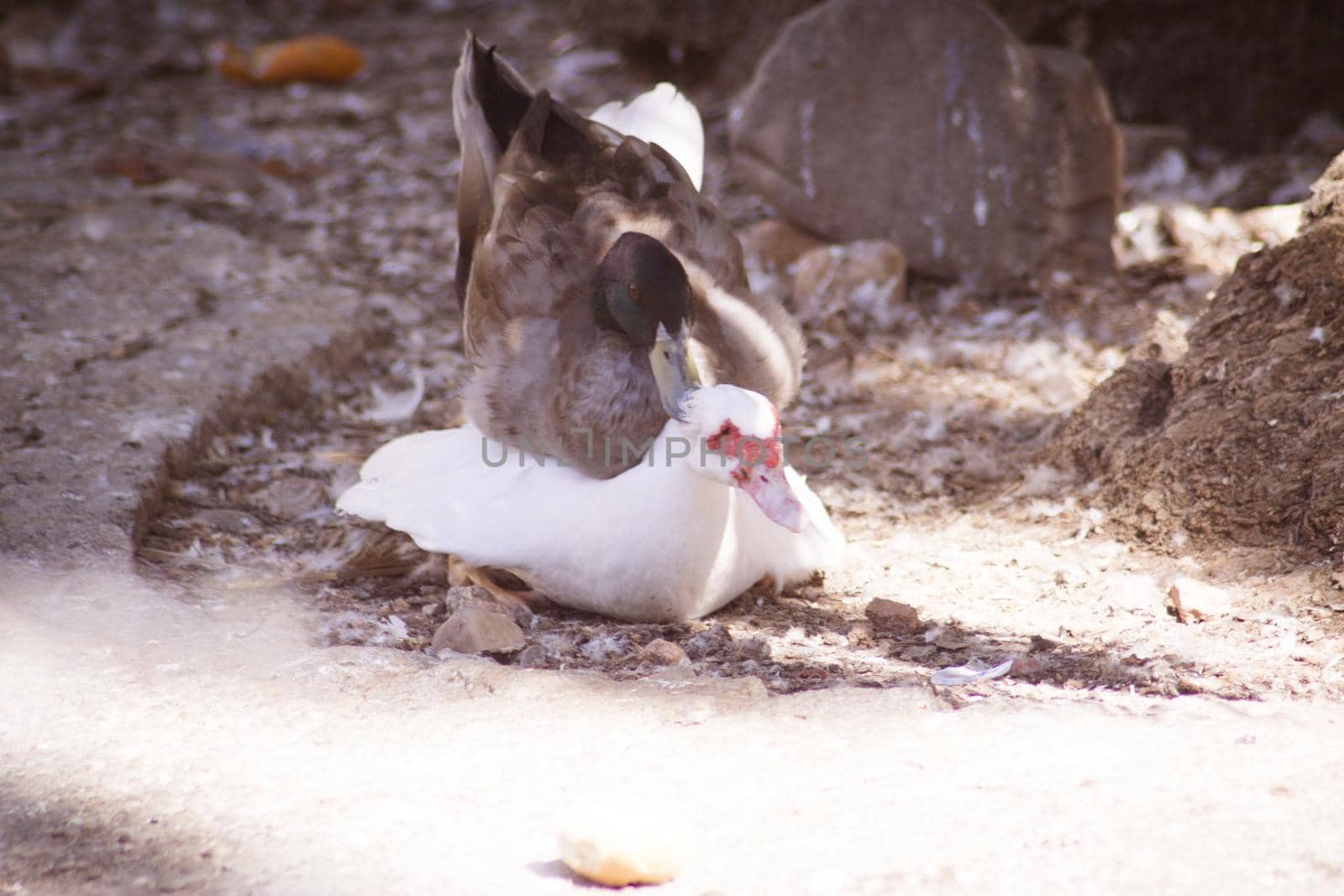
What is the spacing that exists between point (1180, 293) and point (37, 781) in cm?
444

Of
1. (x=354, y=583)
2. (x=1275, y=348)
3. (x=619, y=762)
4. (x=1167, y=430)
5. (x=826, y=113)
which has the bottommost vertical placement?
(x=354, y=583)

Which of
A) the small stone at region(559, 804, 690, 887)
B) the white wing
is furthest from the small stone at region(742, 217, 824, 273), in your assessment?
the small stone at region(559, 804, 690, 887)

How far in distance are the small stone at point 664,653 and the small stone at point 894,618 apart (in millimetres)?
497

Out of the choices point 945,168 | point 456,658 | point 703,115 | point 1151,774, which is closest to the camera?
point 1151,774

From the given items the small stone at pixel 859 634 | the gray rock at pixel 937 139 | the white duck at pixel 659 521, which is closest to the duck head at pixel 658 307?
the white duck at pixel 659 521

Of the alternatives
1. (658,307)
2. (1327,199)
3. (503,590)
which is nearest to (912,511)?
(658,307)

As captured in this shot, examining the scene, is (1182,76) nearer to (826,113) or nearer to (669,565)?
(826,113)

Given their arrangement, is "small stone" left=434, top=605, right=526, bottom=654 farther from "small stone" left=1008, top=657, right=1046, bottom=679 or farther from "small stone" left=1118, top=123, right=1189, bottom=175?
"small stone" left=1118, top=123, right=1189, bottom=175

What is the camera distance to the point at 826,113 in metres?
5.34

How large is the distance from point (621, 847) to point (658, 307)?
5.27 ft

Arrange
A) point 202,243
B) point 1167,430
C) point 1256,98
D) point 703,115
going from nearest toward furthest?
point 1167,430, point 202,243, point 1256,98, point 703,115

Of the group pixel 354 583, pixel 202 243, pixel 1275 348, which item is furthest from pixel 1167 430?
pixel 202 243

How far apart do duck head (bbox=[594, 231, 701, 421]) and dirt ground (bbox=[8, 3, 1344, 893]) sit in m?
0.63

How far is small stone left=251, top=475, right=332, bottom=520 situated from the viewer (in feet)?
13.5
